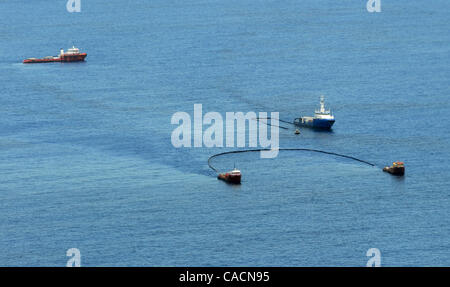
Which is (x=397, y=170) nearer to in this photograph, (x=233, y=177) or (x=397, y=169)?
(x=397, y=169)

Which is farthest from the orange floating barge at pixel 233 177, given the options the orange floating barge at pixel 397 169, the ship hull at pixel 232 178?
the orange floating barge at pixel 397 169

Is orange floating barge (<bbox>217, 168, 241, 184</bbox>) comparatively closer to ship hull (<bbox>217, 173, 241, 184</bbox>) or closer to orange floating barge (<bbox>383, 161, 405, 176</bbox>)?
ship hull (<bbox>217, 173, 241, 184</bbox>)

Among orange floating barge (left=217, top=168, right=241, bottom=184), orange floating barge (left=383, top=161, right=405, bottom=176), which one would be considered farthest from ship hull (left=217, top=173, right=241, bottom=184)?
orange floating barge (left=383, top=161, right=405, bottom=176)

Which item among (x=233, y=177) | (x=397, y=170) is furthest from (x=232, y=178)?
(x=397, y=170)

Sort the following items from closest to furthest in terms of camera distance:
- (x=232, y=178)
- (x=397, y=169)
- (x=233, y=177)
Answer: (x=233, y=177) → (x=232, y=178) → (x=397, y=169)

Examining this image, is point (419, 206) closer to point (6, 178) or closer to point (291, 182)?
point (291, 182)

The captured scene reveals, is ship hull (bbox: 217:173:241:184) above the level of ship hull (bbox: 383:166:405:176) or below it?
below

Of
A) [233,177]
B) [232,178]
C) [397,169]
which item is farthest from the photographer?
[397,169]

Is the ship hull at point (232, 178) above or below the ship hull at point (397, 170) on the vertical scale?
below

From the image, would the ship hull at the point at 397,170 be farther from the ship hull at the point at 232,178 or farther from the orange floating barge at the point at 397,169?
the ship hull at the point at 232,178
